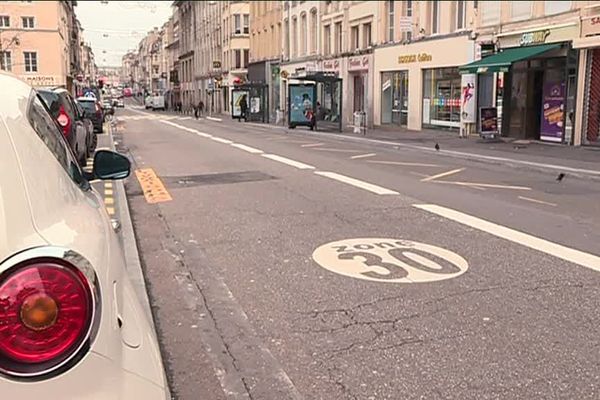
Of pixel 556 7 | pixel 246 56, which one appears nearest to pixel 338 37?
pixel 556 7

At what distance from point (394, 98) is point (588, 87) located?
44.8 ft

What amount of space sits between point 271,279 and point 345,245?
A: 4.73 ft

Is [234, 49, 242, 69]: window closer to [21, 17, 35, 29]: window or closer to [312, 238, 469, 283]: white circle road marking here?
[21, 17, 35, 29]: window

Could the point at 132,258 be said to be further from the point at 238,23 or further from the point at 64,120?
the point at 238,23

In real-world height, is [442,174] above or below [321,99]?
below

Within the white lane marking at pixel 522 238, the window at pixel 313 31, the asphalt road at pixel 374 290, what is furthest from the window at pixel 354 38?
the white lane marking at pixel 522 238

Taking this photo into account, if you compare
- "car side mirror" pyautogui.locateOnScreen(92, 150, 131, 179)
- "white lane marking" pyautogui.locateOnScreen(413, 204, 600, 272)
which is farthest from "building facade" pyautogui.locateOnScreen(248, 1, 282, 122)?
"car side mirror" pyautogui.locateOnScreen(92, 150, 131, 179)

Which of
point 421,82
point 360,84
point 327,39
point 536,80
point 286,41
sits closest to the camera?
point 536,80

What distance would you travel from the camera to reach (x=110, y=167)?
151 inches

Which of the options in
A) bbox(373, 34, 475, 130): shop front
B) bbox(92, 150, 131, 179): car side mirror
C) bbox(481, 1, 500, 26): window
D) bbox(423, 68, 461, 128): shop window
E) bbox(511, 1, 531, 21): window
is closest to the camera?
bbox(92, 150, 131, 179): car side mirror

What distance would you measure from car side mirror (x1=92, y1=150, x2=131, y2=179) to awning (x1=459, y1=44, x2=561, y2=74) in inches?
754

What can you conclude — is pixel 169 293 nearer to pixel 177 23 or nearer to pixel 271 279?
pixel 271 279

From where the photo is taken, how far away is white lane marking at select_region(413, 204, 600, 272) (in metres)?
6.69

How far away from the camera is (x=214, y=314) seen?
5270 millimetres
